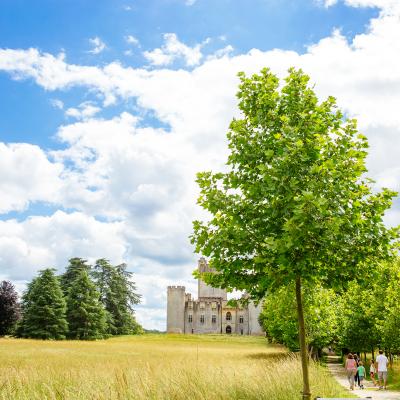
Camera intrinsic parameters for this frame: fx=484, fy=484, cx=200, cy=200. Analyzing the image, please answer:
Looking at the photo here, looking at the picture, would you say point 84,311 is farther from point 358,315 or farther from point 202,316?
point 202,316

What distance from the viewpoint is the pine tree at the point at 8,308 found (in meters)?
69.8

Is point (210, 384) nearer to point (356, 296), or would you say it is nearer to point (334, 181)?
point (334, 181)

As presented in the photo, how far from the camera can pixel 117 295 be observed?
3711 inches

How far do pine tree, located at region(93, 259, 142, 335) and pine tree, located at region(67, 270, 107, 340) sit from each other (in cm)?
1373

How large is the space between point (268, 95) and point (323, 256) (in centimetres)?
417

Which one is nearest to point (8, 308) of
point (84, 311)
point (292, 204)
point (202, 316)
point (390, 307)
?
point (84, 311)

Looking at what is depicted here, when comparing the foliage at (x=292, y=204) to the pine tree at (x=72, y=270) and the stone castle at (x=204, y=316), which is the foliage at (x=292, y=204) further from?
the stone castle at (x=204, y=316)

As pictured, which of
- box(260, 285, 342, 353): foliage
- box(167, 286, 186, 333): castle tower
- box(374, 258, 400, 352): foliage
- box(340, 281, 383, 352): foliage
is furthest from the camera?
box(167, 286, 186, 333): castle tower

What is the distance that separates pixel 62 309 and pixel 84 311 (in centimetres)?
447

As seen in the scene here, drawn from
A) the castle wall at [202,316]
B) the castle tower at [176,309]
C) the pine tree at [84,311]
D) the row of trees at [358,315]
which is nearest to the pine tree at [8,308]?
the pine tree at [84,311]

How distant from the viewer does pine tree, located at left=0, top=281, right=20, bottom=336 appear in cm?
6975

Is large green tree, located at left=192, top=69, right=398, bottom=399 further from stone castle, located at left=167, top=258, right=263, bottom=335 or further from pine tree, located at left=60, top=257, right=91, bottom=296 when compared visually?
stone castle, located at left=167, top=258, right=263, bottom=335

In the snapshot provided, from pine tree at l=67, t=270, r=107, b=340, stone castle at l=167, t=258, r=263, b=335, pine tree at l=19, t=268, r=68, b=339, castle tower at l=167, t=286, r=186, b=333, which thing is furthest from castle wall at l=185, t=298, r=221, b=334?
pine tree at l=19, t=268, r=68, b=339

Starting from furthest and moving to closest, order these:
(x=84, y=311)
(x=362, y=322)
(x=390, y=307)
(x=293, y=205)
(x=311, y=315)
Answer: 1. (x=84, y=311)
2. (x=362, y=322)
3. (x=311, y=315)
4. (x=390, y=307)
5. (x=293, y=205)
